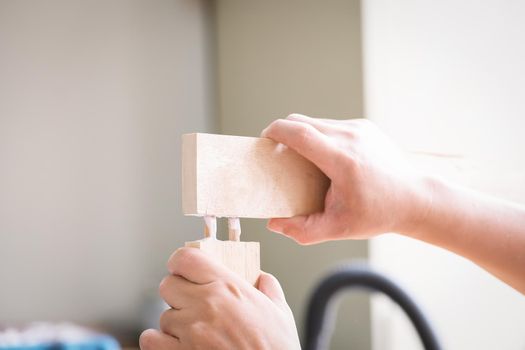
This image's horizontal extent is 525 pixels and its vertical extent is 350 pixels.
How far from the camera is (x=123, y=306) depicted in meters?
2.02

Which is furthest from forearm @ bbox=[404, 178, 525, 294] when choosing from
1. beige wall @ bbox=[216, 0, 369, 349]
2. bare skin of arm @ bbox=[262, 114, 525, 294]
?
beige wall @ bbox=[216, 0, 369, 349]

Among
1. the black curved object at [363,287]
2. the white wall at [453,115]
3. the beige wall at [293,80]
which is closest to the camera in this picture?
the black curved object at [363,287]

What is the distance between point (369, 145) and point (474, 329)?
51.9 inches

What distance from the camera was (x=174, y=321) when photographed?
24.0 inches

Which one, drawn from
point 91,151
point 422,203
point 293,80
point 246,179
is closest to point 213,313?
point 246,179

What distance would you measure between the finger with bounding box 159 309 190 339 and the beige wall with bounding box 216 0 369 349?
140cm

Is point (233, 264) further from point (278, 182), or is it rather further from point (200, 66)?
point (200, 66)

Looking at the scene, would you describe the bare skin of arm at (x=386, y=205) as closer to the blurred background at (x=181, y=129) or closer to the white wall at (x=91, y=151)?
the blurred background at (x=181, y=129)

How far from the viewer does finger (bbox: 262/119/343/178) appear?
645 mm

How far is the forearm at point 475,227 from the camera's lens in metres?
0.69

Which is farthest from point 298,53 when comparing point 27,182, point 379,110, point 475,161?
point 27,182

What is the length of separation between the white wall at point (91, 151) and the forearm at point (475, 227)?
4.53 feet

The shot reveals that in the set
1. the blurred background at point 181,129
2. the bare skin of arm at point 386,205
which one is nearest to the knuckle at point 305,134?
the bare skin of arm at point 386,205

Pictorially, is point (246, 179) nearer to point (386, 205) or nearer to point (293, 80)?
point (386, 205)
